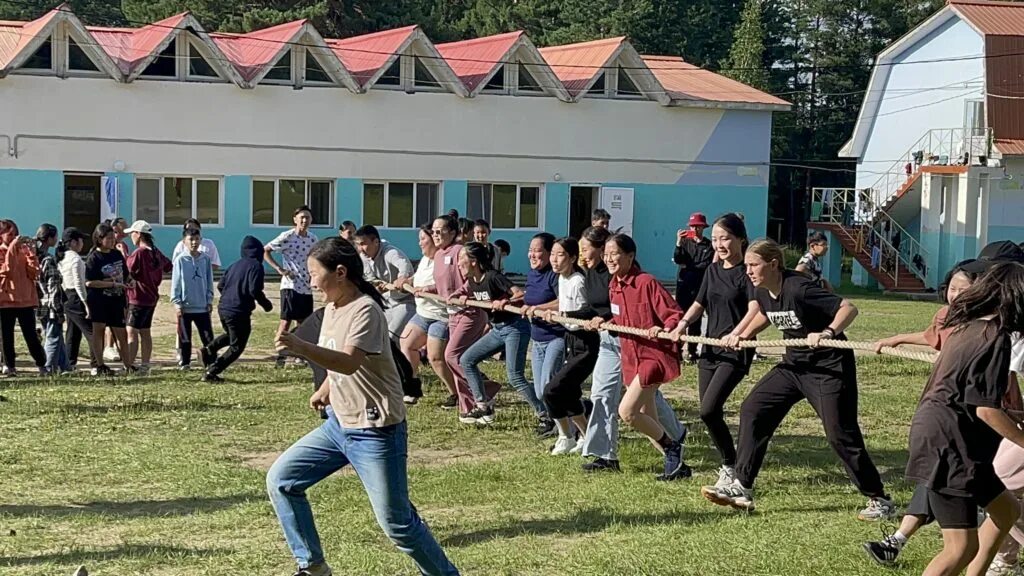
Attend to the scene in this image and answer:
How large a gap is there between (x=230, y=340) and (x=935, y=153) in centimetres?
3377

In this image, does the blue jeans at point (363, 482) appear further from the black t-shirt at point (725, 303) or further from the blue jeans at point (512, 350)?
the blue jeans at point (512, 350)

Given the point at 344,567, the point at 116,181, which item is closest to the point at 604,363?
the point at 344,567

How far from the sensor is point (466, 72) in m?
36.6

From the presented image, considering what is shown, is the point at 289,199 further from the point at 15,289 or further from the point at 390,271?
the point at 390,271

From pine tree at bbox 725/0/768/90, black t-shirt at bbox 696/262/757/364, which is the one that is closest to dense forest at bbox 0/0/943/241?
pine tree at bbox 725/0/768/90

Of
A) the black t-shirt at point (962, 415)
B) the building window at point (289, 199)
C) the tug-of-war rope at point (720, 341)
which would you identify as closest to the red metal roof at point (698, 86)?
the building window at point (289, 199)

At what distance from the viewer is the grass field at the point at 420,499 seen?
7250mm

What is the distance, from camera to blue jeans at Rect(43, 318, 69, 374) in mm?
15305

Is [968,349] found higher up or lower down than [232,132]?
lower down

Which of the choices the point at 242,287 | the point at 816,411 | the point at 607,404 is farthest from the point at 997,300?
the point at 242,287

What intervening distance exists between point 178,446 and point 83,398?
2.95 meters

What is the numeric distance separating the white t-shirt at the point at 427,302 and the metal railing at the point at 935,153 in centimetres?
3077

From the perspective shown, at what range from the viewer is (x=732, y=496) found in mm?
8344

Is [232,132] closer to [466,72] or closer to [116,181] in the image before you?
[116,181]
